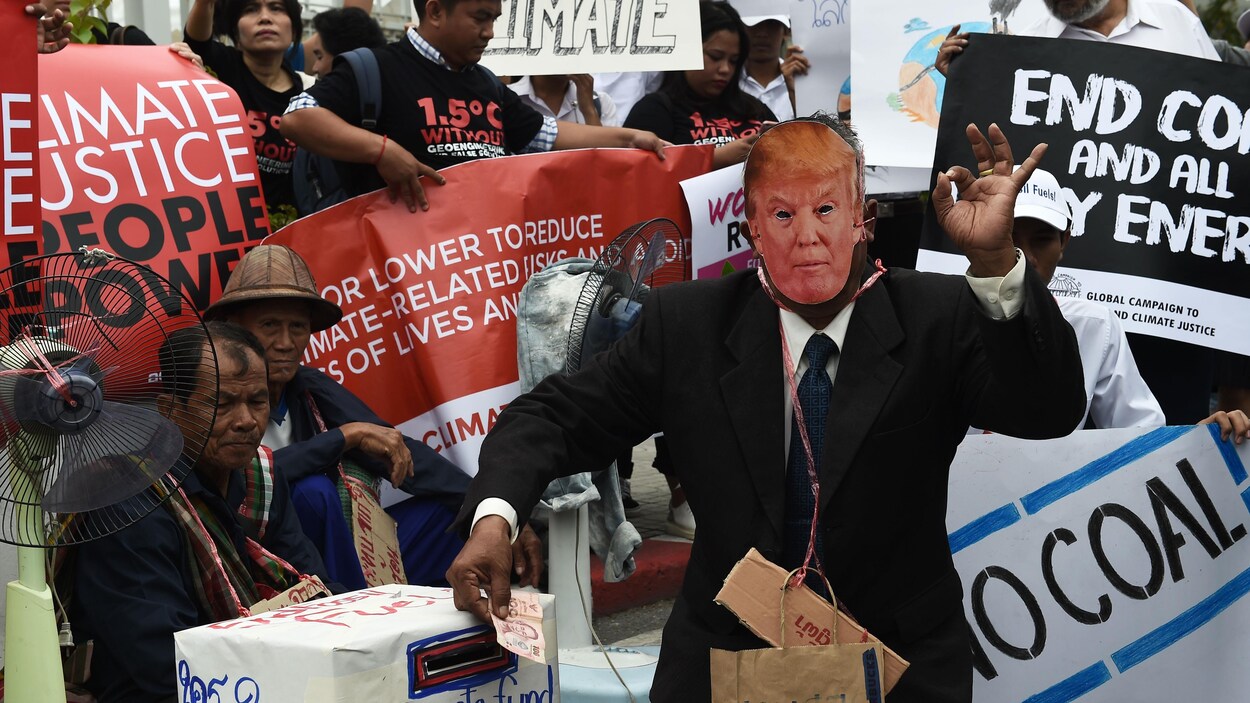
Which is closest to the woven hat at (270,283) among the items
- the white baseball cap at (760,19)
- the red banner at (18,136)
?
the red banner at (18,136)

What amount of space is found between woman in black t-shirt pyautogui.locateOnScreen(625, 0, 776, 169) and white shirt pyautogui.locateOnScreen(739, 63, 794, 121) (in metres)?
0.71

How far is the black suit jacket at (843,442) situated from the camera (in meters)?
2.63

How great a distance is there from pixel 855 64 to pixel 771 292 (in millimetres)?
3789

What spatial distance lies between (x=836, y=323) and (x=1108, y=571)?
1882 millimetres

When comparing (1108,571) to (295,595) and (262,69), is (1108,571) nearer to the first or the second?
(295,595)

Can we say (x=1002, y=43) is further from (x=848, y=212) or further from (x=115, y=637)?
(x=115, y=637)

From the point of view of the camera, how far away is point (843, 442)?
2.61 m

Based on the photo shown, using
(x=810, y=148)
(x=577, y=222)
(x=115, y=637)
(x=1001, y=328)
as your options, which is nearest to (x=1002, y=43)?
(x=577, y=222)

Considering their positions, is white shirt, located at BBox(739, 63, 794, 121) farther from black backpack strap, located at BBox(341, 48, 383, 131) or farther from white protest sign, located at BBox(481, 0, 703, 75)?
black backpack strap, located at BBox(341, 48, 383, 131)

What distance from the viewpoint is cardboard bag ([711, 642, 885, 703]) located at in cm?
256

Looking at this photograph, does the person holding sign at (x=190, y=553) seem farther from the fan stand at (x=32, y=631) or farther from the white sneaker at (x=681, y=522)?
the white sneaker at (x=681, y=522)

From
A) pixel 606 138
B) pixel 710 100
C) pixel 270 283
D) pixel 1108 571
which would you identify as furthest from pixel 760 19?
pixel 1108 571

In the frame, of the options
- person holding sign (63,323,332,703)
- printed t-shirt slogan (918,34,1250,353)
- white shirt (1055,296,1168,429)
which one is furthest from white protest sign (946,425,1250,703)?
person holding sign (63,323,332,703)

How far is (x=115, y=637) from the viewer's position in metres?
3.26
